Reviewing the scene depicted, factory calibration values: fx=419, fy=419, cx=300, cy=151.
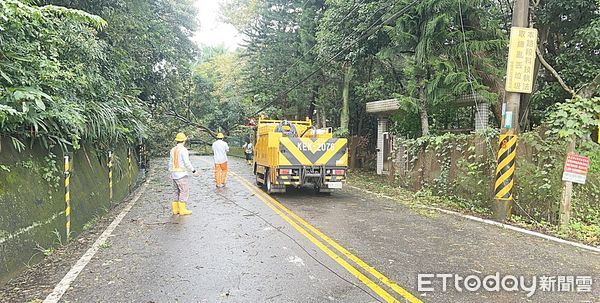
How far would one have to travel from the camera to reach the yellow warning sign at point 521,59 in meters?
8.34

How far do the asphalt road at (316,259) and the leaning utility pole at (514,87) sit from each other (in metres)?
0.99

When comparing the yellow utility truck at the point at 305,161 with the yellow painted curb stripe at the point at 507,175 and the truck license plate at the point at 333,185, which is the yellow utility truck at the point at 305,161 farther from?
the yellow painted curb stripe at the point at 507,175

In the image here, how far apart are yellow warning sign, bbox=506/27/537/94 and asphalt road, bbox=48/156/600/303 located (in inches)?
116

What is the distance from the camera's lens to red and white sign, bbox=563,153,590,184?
23.3 ft

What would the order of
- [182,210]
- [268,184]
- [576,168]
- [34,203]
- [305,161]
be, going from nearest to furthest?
[34,203]
[576,168]
[182,210]
[305,161]
[268,184]

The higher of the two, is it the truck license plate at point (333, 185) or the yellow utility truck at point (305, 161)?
the yellow utility truck at point (305, 161)

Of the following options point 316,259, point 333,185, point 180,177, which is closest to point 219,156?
point 333,185

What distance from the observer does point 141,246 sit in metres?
6.33

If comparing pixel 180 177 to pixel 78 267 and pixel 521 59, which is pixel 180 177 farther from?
pixel 521 59

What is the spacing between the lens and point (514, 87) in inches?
330

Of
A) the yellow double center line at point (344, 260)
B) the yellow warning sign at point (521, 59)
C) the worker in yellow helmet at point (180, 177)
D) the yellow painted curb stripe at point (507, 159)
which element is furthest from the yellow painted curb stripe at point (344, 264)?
the yellow warning sign at point (521, 59)

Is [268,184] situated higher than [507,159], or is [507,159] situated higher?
[507,159]

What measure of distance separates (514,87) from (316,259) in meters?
5.64

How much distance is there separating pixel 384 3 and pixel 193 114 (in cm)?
3822
